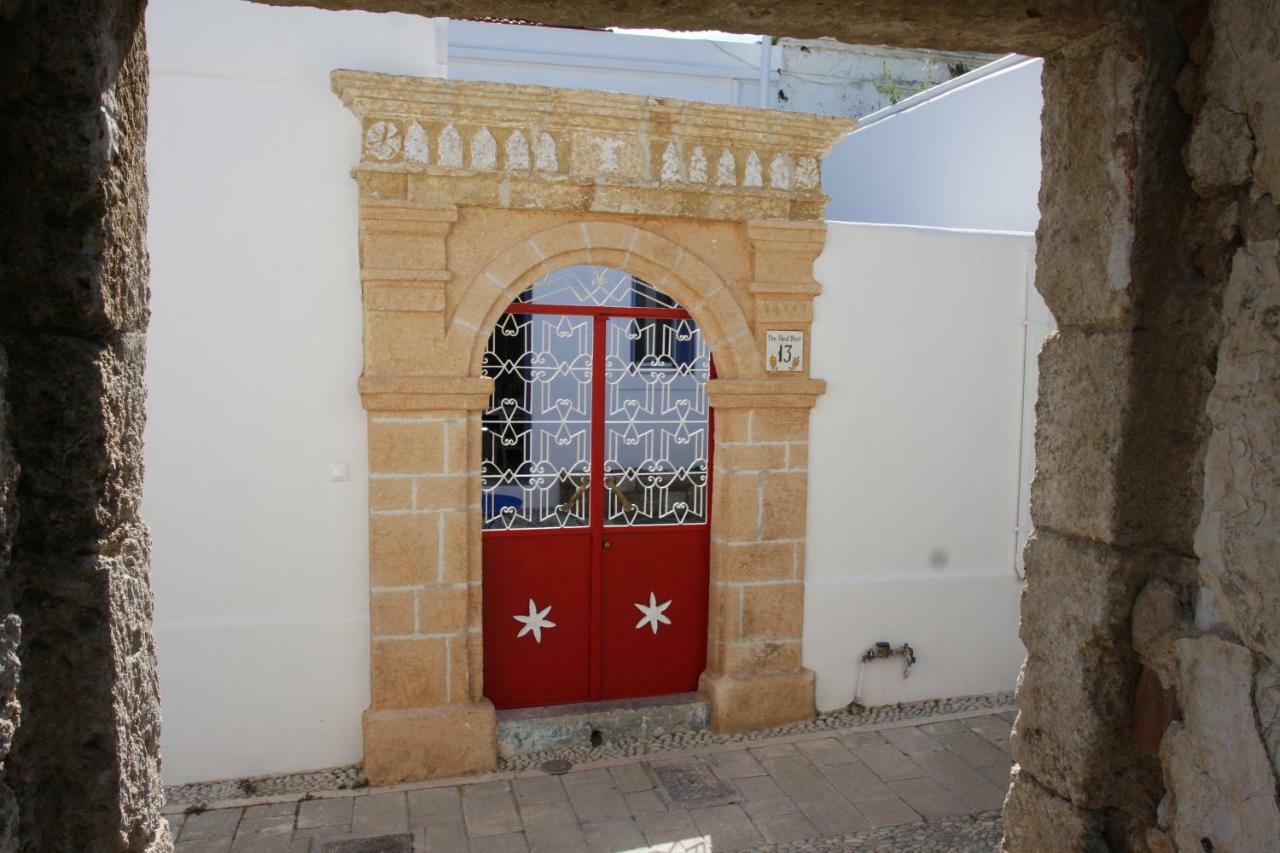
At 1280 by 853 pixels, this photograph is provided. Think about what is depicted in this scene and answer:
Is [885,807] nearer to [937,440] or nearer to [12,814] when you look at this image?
[937,440]

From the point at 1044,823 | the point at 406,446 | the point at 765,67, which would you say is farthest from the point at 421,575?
the point at 765,67

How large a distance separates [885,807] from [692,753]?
1.05 meters

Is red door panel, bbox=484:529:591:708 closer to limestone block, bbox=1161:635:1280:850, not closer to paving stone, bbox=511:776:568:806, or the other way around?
paving stone, bbox=511:776:568:806

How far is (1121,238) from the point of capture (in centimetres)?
211

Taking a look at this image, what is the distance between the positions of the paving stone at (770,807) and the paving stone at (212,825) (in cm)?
238

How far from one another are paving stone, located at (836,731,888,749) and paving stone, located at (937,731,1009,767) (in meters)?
0.35

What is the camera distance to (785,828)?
4.51 m

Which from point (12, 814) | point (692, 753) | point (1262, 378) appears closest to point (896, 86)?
point (692, 753)

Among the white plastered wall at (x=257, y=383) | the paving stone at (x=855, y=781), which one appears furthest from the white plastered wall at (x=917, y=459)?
the white plastered wall at (x=257, y=383)

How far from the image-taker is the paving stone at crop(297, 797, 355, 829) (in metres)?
4.46

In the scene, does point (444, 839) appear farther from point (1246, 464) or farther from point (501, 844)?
point (1246, 464)

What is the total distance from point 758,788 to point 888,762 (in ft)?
2.62

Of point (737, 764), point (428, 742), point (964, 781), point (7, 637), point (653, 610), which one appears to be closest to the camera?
point (7, 637)

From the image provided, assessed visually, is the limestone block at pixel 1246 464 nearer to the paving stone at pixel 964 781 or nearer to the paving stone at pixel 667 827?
the paving stone at pixel 667 827
